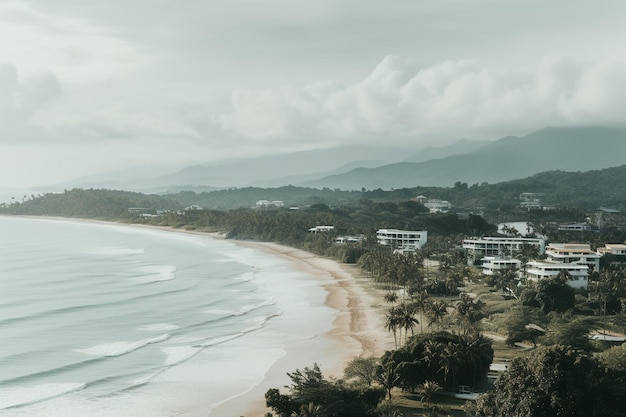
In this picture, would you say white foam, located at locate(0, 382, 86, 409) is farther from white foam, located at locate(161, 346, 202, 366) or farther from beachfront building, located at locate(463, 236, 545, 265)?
beachfront building, located at locate(463, 236, 545, 265)

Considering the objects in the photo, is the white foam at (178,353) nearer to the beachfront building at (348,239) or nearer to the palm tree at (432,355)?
the palm tree at (432,355)

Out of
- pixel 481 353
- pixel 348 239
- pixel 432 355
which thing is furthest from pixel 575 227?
pixel 432 355

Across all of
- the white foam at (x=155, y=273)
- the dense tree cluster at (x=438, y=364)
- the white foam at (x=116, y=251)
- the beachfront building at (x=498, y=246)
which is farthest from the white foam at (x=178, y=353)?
the white foam at (x=116, y=251)

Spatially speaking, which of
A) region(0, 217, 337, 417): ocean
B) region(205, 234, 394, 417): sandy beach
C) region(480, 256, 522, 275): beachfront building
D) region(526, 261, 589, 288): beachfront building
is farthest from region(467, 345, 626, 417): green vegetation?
→ region(480, 256, 522, 275): beachfront building

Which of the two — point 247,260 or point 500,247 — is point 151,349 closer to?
point 247,260

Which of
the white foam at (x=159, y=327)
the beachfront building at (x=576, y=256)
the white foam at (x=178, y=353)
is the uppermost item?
the beachfront building at (x=576, y=256)

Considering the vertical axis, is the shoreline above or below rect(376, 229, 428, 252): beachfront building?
below
